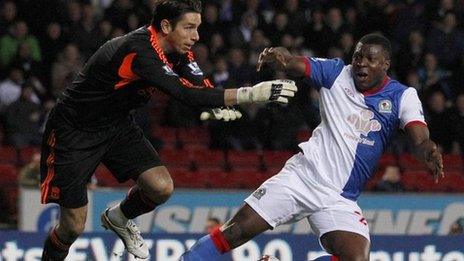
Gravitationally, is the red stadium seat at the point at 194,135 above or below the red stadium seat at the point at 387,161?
above

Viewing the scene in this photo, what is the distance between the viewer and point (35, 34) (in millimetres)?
16812

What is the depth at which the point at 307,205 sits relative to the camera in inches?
346

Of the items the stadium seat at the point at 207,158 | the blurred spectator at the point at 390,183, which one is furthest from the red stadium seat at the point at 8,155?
the blurred spectator at the point at 390,183

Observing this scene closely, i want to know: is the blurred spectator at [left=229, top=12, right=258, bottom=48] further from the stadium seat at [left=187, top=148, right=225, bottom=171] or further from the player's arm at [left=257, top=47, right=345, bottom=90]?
the player's arm at [left=257, top=47, right=345, bottom=90]

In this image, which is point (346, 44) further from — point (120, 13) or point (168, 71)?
point (168, 71)

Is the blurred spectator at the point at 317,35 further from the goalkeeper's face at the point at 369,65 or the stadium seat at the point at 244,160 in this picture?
the goalkeeper's face at the point at 369,65

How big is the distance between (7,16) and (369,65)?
28.7 feet

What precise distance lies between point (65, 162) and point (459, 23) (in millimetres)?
10317

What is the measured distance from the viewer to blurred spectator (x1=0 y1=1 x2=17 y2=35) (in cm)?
1658

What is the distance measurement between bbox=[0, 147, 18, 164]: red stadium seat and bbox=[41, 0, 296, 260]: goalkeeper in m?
5.69

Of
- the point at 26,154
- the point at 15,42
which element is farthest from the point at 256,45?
the point at 26,154

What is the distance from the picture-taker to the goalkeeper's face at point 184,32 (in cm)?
862

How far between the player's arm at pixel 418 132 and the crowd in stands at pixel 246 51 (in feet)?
20.7

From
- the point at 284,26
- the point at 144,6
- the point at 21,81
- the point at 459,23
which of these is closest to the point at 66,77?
the point at 21,81
